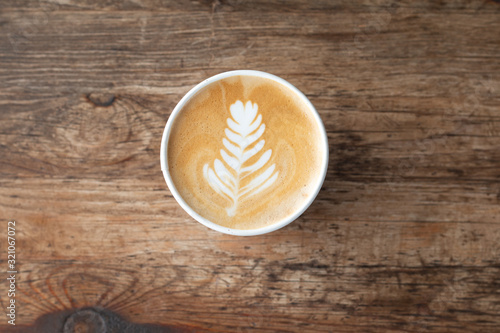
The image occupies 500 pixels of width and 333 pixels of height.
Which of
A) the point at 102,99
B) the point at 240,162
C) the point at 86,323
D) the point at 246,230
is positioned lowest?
the point at 86,323

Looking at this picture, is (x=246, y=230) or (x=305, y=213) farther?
(x=305, y=213)

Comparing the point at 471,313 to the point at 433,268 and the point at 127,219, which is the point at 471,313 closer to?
the point at 433,268

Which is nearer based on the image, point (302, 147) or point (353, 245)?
point (302, 147)

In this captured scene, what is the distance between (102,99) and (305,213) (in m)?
0.72

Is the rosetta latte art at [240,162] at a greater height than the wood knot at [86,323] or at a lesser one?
greater

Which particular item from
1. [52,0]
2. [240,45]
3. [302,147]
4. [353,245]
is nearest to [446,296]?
[353,245]

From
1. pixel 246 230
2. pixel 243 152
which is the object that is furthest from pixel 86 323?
pixel 243 152

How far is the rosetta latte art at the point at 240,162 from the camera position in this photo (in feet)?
3.32

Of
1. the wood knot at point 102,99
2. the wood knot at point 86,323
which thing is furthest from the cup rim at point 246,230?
the wood knot at point 86,323

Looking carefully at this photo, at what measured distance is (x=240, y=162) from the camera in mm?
1014

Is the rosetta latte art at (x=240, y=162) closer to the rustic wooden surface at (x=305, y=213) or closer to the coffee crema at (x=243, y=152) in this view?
the coffee crema at (x=243, y=152)

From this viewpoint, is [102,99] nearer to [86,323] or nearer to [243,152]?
[243,152]

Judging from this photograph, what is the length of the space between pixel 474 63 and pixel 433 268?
64 centimetres

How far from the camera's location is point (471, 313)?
44.4 inches
